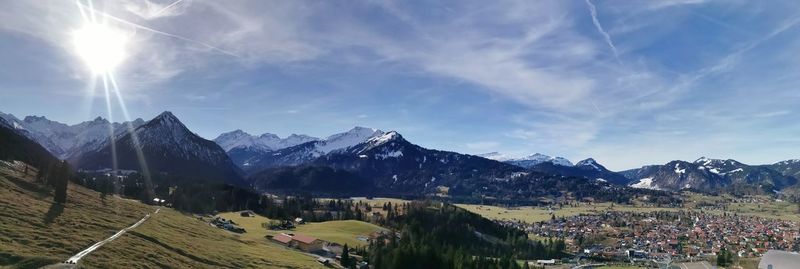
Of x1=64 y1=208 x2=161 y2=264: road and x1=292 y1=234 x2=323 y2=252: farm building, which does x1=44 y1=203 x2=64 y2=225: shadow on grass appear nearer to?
x1=64 y1=208 x2=161 y2=264: road

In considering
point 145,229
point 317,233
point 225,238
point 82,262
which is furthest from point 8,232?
point 317,233

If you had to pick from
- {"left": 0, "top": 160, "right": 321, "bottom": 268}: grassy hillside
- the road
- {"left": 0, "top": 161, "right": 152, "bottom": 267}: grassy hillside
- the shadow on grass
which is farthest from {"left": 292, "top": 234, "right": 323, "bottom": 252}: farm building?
the shadow on grass

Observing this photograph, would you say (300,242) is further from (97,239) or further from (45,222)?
(45,222)

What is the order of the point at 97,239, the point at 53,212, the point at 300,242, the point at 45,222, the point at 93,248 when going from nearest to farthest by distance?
the point at 93,248 < the point at 97,239 < the point at 45,222 < the point at 53,212 < the point at 300,242

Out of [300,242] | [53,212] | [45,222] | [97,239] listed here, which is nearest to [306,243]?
[300,242]

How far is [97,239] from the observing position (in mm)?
72750

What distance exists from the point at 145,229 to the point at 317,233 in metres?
95.5

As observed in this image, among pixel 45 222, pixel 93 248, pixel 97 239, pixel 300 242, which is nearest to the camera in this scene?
pixel 93 248

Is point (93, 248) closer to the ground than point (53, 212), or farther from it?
closer to the ground

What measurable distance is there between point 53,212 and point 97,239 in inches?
755

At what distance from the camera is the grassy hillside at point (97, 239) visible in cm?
5953

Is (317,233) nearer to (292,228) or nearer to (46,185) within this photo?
(292,228)

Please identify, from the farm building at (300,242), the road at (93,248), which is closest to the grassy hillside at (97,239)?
the road at (93,248)

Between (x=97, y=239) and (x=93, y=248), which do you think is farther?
(x=97, y=239)
